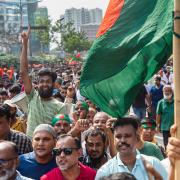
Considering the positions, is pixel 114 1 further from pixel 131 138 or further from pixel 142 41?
pixel 131 138

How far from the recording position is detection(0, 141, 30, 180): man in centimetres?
363

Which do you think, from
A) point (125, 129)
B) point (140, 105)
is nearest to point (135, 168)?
point (125, 129)

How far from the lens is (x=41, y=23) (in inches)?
2309

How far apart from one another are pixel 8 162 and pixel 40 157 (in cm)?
62

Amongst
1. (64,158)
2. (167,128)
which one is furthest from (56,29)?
(64,158)

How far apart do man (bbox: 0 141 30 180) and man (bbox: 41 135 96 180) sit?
0.24 metres

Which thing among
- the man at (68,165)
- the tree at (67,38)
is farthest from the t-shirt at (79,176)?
the tree at (67,38)

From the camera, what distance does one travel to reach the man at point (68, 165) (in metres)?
3.80

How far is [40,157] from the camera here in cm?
425

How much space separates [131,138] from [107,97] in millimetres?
385

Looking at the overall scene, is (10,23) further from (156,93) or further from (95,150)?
(95,150)

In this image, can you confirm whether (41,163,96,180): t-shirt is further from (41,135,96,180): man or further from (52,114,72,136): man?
(52,114,72,136): man

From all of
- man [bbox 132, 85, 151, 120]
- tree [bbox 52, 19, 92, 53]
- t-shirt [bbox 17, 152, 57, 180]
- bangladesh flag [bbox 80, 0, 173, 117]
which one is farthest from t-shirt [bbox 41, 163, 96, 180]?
tree [bbox 52, 19, 92, 53]

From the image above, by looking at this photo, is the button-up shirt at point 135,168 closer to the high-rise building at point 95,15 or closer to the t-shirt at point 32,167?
the t-shirt at point 32,167
